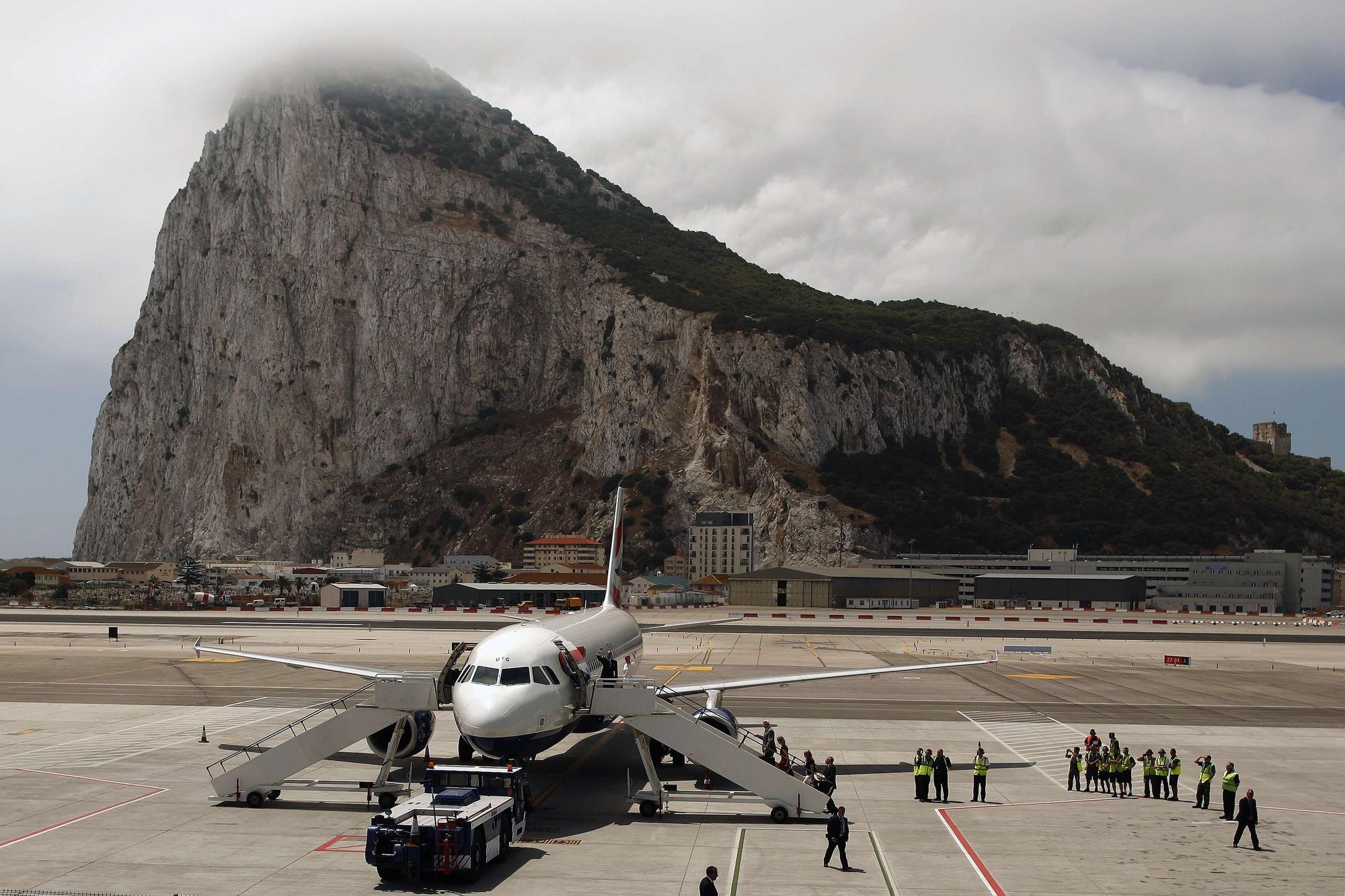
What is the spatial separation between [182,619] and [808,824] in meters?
91.6

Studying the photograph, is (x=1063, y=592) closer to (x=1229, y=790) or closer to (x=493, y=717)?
(x=1229, y=790)

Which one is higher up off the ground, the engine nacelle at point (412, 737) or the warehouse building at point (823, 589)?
the engine nacelle at point (412, 737)

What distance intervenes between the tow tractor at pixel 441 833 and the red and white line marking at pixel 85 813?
8.01 metres

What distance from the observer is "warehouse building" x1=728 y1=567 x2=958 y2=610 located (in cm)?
14362

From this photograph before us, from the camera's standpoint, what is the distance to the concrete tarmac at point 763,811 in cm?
2083

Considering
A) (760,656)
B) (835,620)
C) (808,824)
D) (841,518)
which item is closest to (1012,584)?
(841,518)

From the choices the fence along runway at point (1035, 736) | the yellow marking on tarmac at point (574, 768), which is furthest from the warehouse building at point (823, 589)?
the yellow marking on tarmac at point (574, 768)

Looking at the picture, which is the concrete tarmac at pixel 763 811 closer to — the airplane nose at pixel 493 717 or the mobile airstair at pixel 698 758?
the mobile airstair at pixel 698 758

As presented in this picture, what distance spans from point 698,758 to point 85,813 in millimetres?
14133

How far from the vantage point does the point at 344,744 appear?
2748 cm

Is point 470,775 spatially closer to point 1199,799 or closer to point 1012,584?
point 1199,799

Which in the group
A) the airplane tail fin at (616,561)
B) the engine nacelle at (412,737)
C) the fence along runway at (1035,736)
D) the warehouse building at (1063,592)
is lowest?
the warehouse building at (1063,592)

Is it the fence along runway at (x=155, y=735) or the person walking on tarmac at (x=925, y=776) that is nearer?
the person walking on tarmac at (x=925, y=776)

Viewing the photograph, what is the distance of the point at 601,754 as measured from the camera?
33.8m
